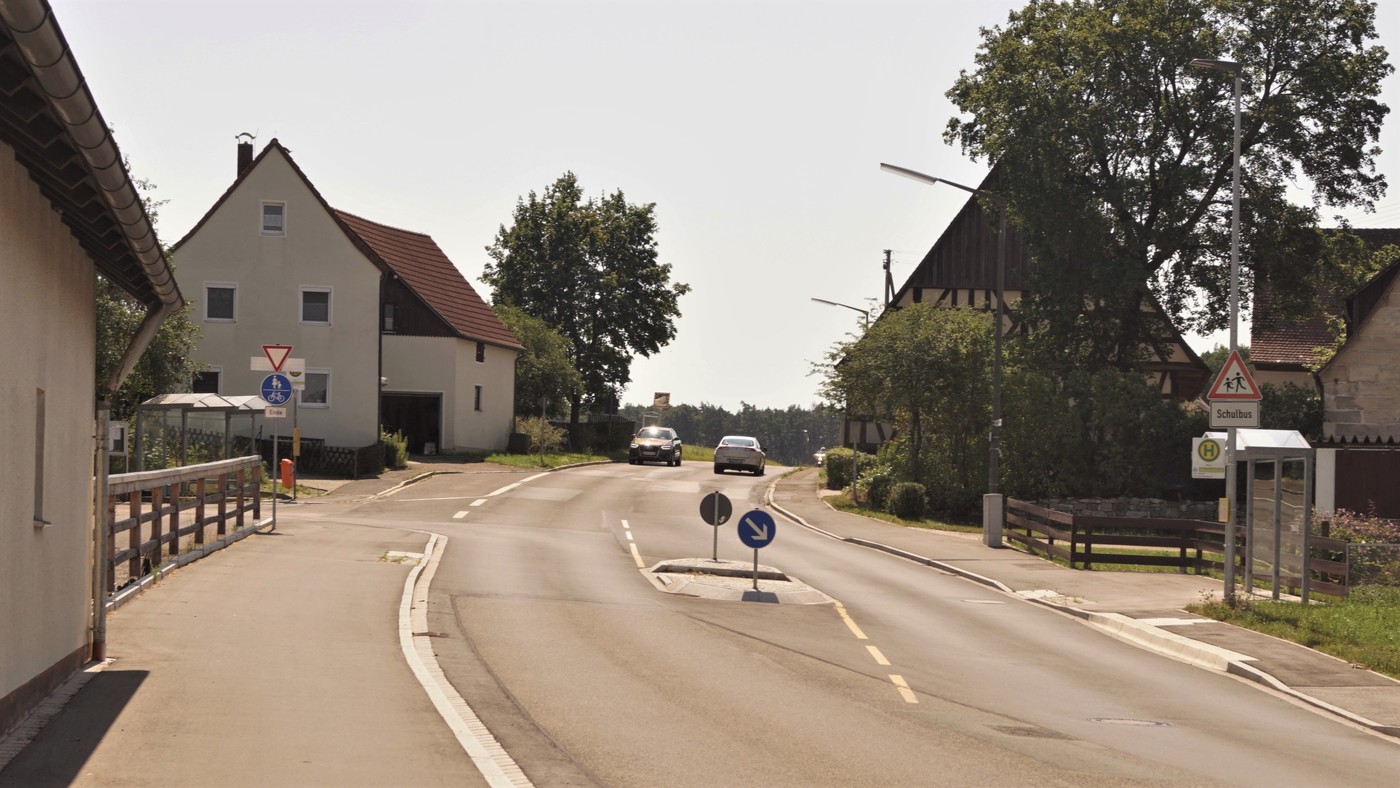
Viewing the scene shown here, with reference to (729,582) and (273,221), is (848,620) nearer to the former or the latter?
(729,582)

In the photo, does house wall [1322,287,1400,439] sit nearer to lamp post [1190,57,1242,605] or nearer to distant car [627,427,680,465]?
lamp post [1190,57,1242,605]

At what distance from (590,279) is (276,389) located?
191 ft

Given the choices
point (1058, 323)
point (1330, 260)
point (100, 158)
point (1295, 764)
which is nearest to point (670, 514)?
point (1058, 323)

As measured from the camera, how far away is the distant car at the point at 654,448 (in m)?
63.8

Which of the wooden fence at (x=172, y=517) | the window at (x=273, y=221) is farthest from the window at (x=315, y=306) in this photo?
the wooden fence at (x=172, y=517)

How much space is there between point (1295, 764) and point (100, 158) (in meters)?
9.65

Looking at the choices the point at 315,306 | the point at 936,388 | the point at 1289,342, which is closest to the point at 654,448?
the point at 315,306

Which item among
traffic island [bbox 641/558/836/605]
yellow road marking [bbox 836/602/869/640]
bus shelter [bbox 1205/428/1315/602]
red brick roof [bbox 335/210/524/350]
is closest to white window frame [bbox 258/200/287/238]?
red brick roof [bbox 335/210/524/350]

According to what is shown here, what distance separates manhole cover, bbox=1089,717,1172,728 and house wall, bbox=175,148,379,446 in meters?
43.4

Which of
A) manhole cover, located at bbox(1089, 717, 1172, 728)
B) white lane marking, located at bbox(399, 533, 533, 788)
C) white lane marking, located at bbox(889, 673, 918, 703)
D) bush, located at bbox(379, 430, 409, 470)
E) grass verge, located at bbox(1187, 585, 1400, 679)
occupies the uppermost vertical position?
bush, located at bbox(379, 430, 409, 470)

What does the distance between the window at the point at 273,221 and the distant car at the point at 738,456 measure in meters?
19.9

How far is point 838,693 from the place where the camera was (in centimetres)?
1348

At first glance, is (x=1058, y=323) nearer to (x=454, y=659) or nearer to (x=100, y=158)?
(x=454, y=659)

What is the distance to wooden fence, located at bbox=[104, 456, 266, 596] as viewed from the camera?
15.1 meters
